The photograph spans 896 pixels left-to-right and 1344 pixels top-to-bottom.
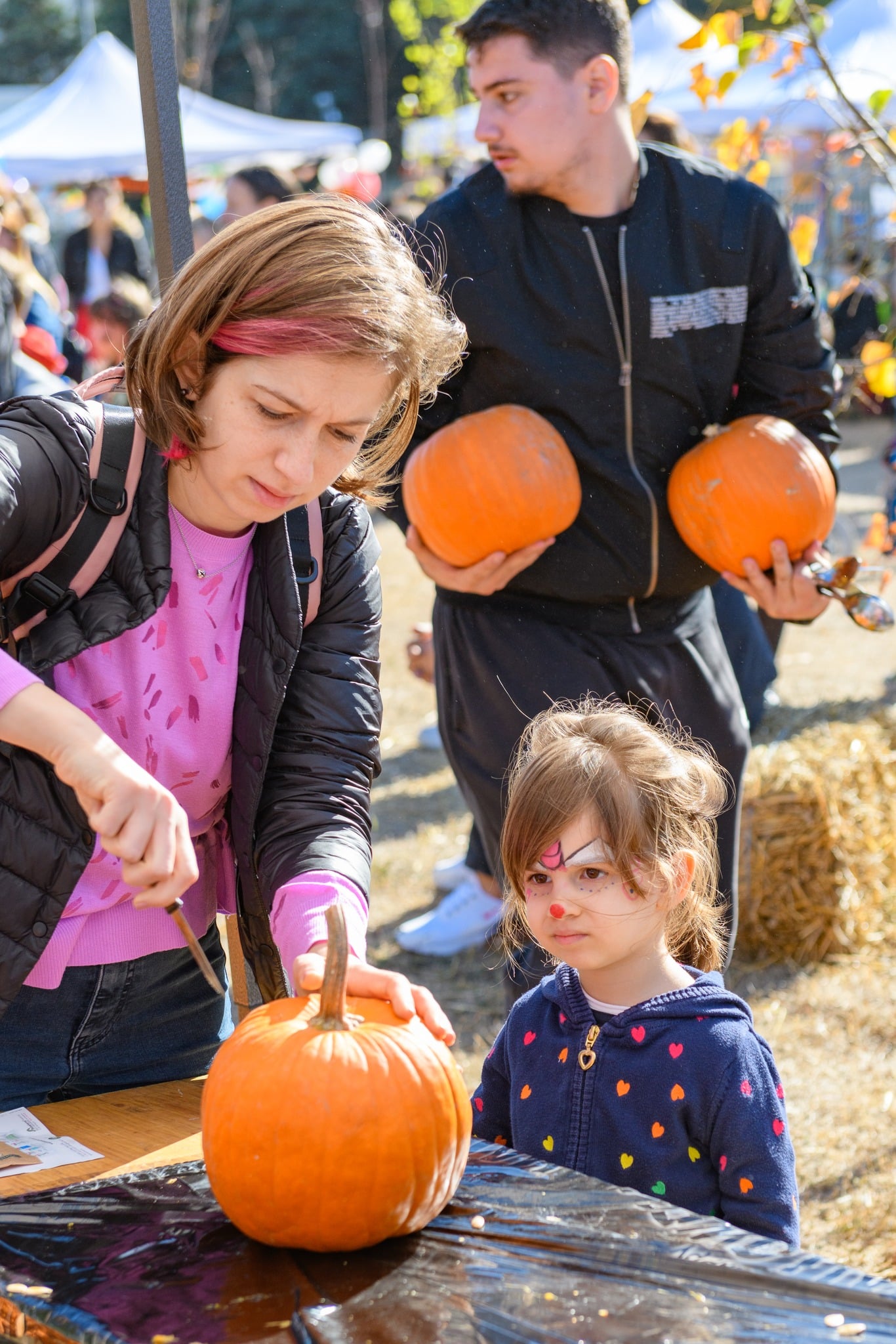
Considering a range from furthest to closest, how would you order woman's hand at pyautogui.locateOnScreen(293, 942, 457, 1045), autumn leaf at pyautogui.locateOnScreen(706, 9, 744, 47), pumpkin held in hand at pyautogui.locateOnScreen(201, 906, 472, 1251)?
1. autumn leaf at pyautogui.locateOnScreen(706, 9, 744, 47)
2. woman's hand at pyautogui.locateOnScreen(293, 942, 457, 1045)
3. pumpkin held in hand at pyautogui.locateOnScreen(201, 906, 472, 1251)

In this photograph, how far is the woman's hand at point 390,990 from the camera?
1622mm

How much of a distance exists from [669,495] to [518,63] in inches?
36.8

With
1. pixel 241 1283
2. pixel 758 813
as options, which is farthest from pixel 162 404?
pixel 758 813

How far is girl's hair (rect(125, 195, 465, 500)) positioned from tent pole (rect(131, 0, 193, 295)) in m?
0.53

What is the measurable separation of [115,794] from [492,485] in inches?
67.7

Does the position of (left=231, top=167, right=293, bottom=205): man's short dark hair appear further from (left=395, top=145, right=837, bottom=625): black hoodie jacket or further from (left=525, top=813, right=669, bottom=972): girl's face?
(left=525, top=813, right=669, bottom=972): girl's face

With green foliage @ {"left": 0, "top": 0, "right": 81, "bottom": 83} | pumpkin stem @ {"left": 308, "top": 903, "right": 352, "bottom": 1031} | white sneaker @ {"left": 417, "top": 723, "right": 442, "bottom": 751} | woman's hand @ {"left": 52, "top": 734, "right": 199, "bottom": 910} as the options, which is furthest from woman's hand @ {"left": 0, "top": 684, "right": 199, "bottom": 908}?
green foliage @ {"left": 0, "top": 0, "right": 81, "bottom": 83}

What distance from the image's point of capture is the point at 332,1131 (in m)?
1.48

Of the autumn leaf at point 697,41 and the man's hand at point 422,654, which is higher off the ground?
the autumn leaf at point 697,41

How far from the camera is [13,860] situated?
1.78m

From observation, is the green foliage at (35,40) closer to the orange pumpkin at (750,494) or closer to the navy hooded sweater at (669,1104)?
the orange pumpkin at (750,494)

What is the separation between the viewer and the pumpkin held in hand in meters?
1.45

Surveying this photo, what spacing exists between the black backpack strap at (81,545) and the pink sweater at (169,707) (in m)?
0.12

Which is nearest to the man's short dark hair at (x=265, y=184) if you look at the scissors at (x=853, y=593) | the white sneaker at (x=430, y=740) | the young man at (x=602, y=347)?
the white sneaker at (x=430, y=740)
